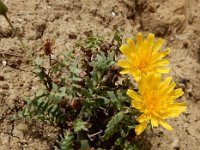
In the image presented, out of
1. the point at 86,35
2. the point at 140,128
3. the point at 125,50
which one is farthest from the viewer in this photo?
the point at 86,35

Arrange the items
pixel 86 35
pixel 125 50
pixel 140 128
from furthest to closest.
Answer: pixel 86 35
pixel 125 50
pixel 140 128

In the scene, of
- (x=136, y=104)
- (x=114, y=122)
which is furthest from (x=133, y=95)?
(x=114, y=122)

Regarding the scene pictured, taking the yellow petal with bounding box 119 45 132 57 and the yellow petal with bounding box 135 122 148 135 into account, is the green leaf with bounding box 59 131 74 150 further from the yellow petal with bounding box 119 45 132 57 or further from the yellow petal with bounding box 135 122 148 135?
the yellow petal with bounding box 119 45 132 57

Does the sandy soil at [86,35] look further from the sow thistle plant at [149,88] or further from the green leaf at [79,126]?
the sow thistle plant at [149,88]

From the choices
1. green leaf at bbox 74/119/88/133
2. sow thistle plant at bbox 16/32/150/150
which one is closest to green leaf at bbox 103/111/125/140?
sow thistle plant at bbox 16/32/150/150

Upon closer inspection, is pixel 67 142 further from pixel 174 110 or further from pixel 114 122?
pixel 174 110

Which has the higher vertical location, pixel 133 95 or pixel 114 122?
pixel 133 95

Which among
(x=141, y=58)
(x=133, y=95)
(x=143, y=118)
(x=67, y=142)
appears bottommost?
(x=67, y=142)

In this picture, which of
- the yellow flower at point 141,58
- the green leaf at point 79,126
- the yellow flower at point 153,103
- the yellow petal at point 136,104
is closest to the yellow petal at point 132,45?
the yellow flower at point 141,58
